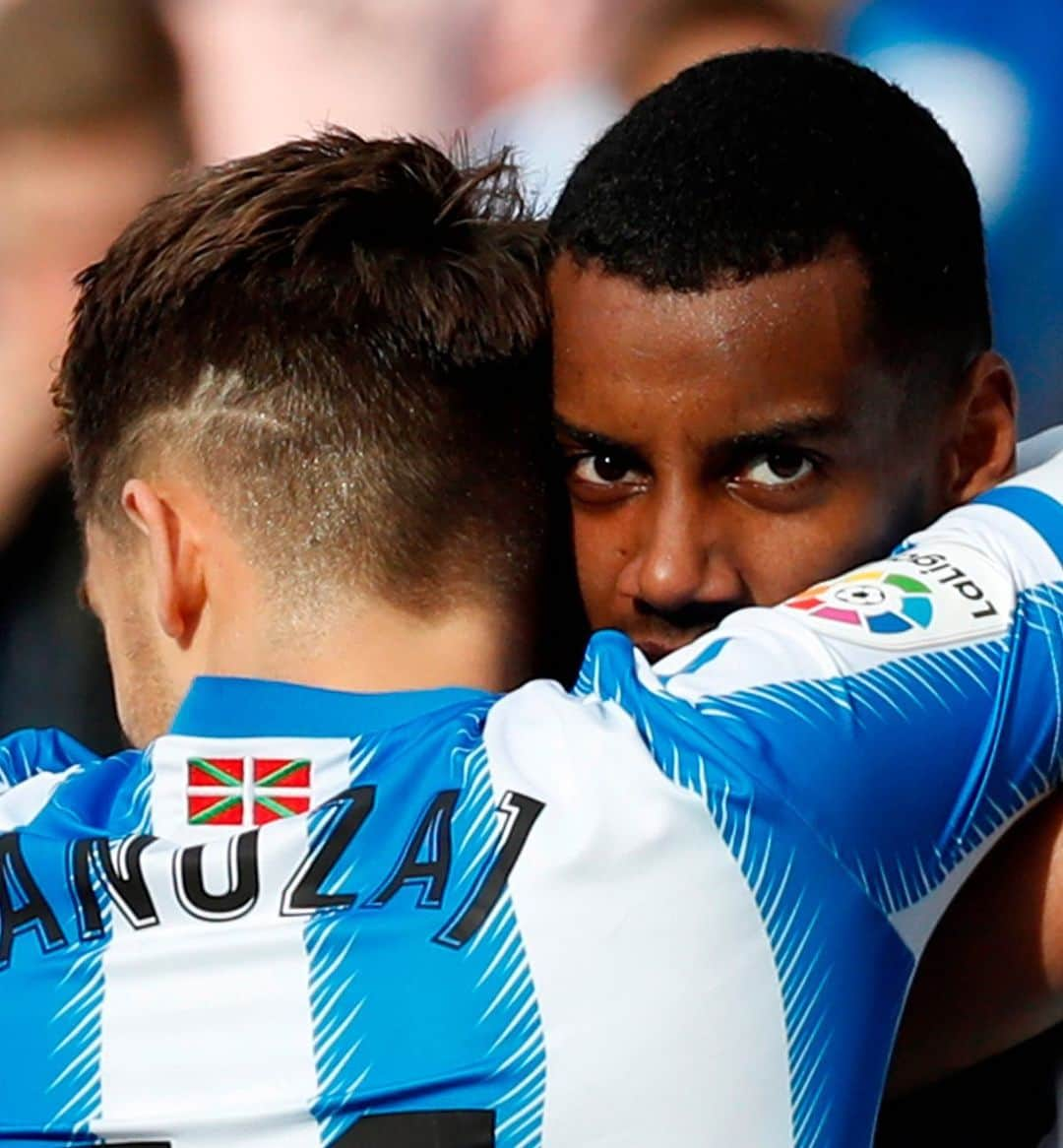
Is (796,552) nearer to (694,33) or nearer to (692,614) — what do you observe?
(692,614)

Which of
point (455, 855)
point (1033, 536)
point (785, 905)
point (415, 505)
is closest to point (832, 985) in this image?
point (785, 905)

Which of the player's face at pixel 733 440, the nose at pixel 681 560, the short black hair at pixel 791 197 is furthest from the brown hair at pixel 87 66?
the nose at pixel 681 560

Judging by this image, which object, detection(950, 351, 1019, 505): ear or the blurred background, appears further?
the blurred background

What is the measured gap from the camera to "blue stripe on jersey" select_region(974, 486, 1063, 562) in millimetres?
1503

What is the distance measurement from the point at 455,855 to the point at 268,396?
0.44 meters

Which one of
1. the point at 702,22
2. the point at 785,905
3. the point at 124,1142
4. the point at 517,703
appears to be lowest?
the point at 124,1142

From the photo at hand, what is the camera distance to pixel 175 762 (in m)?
1.40

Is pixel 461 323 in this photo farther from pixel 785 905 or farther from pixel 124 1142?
pixel 124 1142

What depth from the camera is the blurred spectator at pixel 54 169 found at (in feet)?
8.52

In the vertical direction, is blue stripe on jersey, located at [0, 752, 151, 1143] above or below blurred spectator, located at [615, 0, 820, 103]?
below

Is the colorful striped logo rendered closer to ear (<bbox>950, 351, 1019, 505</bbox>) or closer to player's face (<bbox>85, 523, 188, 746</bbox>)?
player's face (<bbox>85, 523, 188, 746</bbox>)

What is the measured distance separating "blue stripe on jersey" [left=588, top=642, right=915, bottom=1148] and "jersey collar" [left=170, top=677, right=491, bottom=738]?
0.62 feet

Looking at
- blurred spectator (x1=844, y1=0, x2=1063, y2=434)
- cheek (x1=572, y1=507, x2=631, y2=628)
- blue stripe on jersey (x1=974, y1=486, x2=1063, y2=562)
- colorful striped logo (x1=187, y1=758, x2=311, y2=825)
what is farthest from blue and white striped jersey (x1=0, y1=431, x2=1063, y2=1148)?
blurred spectator (x1=844, y1=0, x2=1063, y2=434)

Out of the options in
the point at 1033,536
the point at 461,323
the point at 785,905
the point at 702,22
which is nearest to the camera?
the point at 785,905
